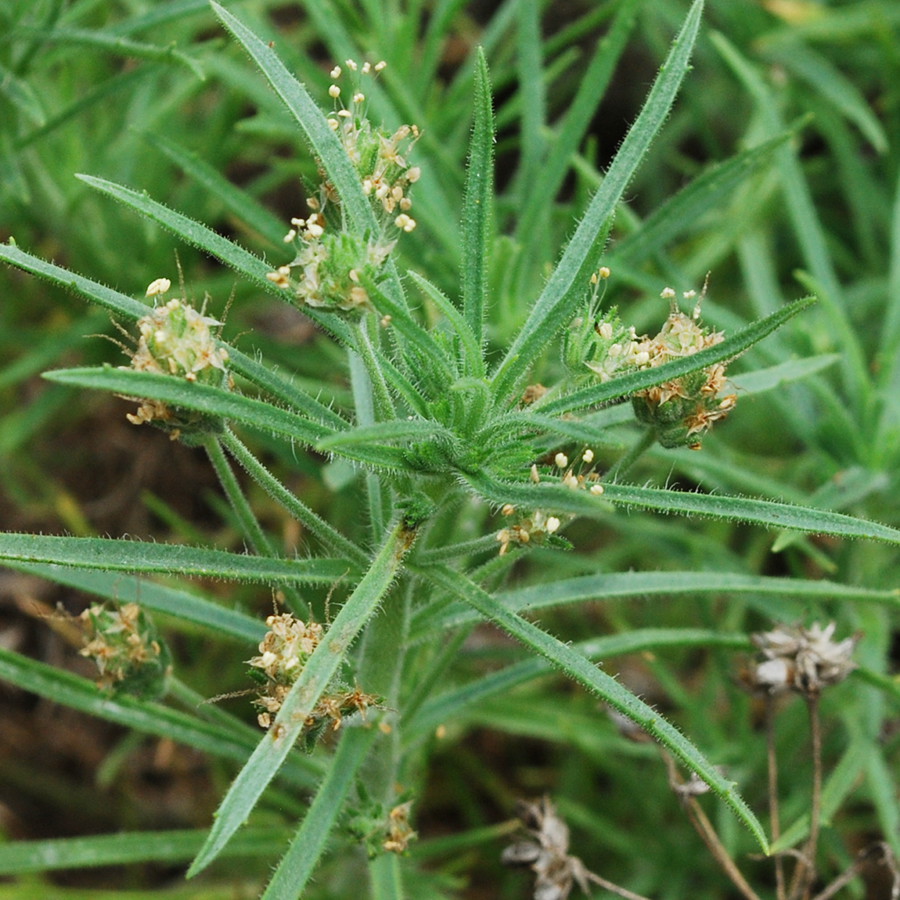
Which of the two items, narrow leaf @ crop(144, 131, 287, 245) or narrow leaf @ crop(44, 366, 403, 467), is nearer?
narrow leaf @ crop(44, 366, 403, 467)

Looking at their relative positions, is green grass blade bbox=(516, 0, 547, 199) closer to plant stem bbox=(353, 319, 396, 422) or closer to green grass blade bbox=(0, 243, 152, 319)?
plant stem bbox=(353, 319, 396, 422)

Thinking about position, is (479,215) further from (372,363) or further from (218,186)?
(218,186)

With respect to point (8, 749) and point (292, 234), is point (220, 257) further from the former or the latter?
point (8, 749)

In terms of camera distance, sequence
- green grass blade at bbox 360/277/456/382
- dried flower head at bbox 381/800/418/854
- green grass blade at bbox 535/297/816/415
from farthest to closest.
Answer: dried flower head at bbox 381/800/418/854 → green grass blade at bbox 535/297/816/415 → green grass blade at bbox 360/277/456/382

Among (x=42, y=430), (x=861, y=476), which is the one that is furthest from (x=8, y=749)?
(x=861, y=476)

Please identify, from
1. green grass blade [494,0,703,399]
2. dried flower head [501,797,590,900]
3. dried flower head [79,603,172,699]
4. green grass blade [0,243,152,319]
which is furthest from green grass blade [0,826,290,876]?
green grass blade [494,0,703,399]

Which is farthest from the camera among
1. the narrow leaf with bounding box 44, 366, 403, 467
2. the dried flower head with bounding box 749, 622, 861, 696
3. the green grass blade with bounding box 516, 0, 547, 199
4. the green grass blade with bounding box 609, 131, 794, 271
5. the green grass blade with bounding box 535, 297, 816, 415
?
the green grass blade with bounding box 516, 0, 547, 199

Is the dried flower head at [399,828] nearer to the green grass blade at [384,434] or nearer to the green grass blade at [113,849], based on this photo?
the green grass blade at [113,849]
